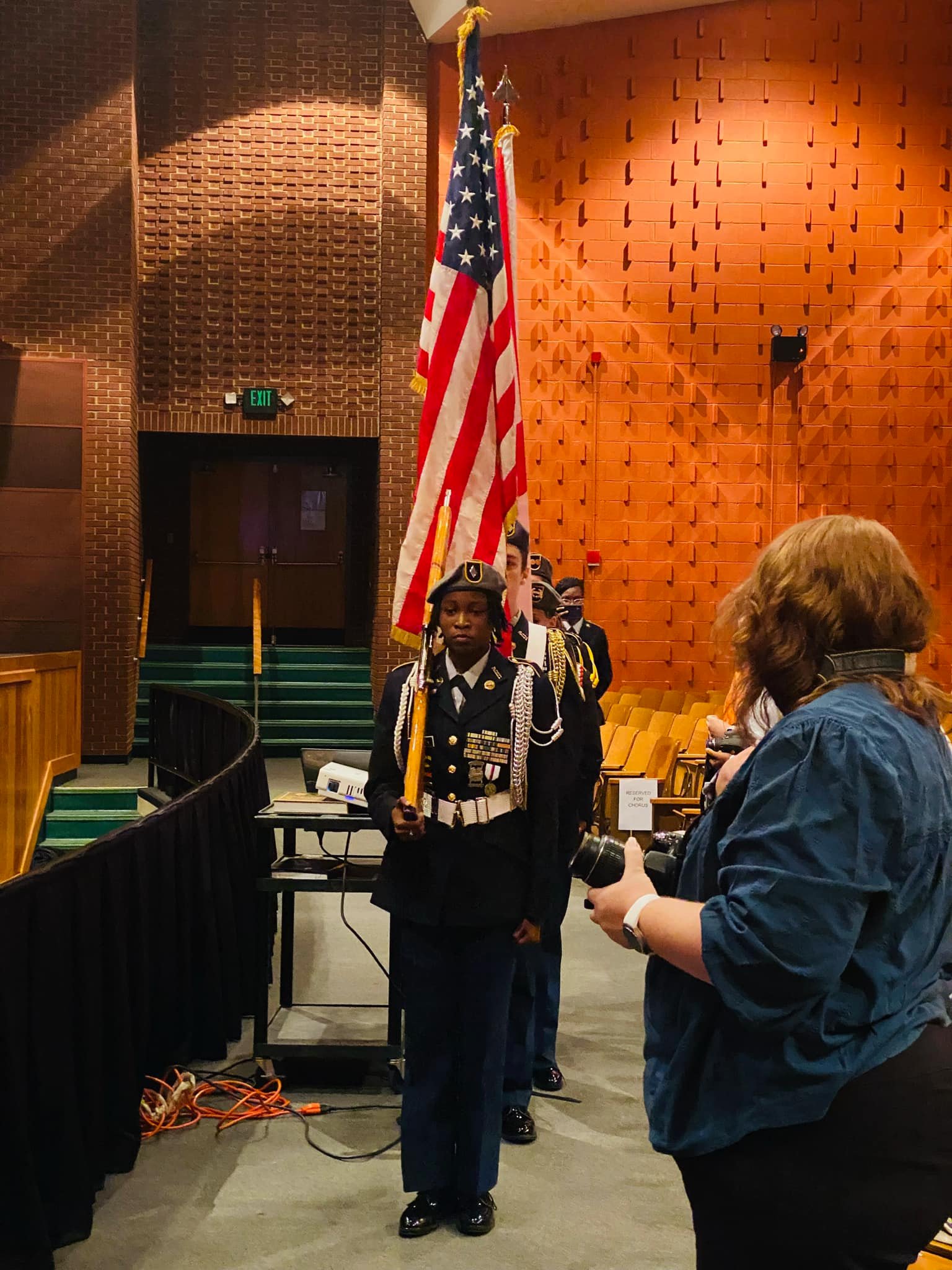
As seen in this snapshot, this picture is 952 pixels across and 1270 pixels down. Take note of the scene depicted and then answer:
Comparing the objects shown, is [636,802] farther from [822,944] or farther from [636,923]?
[822,944]

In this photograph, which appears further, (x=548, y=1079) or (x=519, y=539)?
(x=519, y=539)

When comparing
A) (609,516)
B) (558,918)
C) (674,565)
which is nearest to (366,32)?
(609,516)

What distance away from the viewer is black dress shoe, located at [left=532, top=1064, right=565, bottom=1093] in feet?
13.6

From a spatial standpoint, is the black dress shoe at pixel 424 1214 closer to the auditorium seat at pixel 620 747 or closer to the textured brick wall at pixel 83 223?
the auditorium seat at pixel 620 747

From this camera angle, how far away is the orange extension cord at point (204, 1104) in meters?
3.78

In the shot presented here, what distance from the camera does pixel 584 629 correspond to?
8.15 metres

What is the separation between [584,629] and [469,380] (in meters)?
3.66

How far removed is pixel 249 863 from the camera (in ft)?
16.2

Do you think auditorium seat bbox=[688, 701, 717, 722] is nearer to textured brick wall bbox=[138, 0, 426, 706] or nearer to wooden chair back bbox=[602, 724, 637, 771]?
wooden chair back bbox=[602, 724, 637, 771]

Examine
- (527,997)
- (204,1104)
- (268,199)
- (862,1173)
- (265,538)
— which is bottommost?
(204,1104)

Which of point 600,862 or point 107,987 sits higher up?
point 600,862

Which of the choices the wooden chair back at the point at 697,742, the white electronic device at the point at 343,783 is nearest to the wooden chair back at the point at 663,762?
the wooden chair back at the point at 697,742

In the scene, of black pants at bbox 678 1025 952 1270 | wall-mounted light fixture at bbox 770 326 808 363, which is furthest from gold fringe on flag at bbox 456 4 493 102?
wall-mounted light fixture at bbox 770 326 808 363

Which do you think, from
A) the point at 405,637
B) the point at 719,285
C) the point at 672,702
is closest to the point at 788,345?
the point at 719,285
